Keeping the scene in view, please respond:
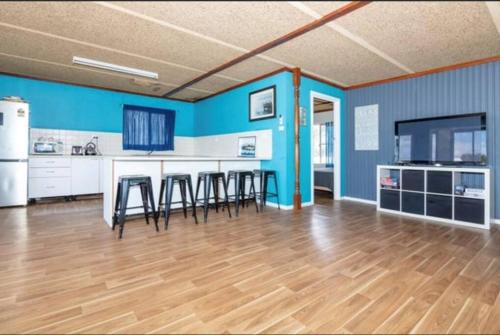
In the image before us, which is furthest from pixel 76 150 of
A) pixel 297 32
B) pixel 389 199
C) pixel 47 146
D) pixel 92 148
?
pixel 389 199

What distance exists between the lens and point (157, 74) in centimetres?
463

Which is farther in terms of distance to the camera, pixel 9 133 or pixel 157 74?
pixel 157 74

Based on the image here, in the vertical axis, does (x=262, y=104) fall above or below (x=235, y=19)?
below

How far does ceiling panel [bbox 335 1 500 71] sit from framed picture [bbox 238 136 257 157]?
2.54 metres

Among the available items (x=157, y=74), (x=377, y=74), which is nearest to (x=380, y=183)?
(x=377, y=74)

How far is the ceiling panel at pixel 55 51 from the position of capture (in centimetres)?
319

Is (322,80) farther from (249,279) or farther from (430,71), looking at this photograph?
(249,279)

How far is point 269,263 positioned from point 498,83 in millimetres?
4085

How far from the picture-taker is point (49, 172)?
4.79 metres

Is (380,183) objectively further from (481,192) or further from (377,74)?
(377,74)

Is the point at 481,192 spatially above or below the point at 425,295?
above

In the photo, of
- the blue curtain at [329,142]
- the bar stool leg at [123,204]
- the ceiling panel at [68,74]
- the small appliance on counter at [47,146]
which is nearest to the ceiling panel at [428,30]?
the bar stool leg at [123,204]

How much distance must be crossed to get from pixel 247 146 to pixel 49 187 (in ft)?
12.6

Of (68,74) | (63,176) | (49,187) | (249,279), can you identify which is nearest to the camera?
(249,279)
